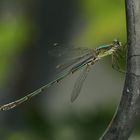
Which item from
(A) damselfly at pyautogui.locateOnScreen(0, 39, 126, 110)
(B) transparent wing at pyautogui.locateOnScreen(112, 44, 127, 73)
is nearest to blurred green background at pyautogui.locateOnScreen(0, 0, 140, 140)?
(A) damselfly at pyautogui.locateOnScreen(0, 39, 126, 110)

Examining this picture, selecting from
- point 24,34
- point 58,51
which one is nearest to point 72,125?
point 58,51

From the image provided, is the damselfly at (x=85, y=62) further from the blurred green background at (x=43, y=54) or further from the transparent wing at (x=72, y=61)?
the blurred green background at (x=43, y=54)

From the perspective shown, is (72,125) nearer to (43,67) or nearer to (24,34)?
(24,34)

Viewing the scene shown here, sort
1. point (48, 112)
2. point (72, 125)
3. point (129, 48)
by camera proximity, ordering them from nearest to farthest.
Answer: point (129, 48) → point (72, 125) → point (48, 112)

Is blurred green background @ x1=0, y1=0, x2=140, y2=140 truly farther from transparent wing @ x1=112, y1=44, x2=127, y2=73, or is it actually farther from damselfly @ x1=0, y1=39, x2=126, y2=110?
transparent wing @ x1=112, y1=44, x2=127, y2=73

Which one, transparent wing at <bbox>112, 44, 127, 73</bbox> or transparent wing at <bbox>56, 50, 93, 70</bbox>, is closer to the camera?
transparent wing at <bbox>112, 44, 127, 73</bbox>
